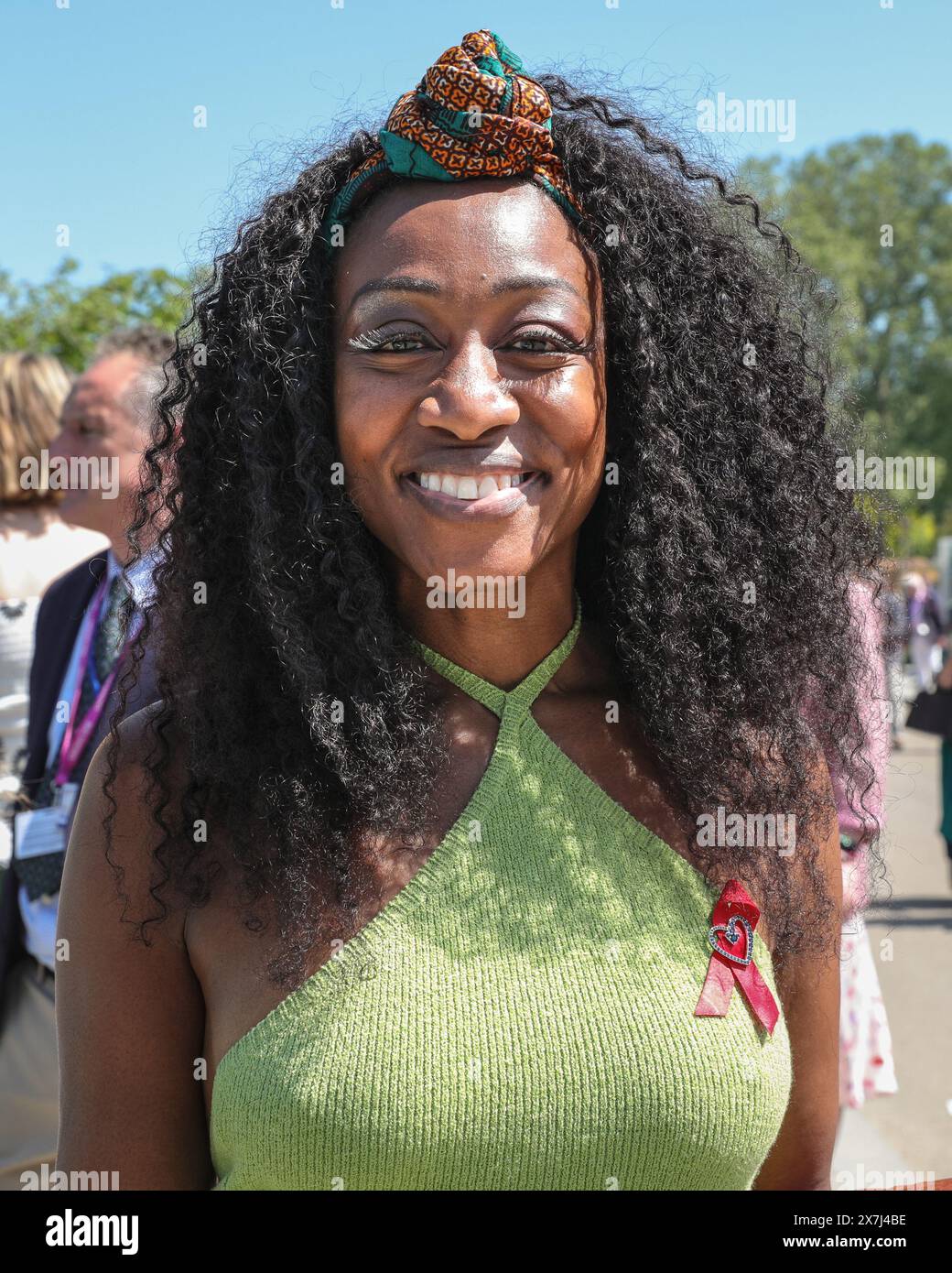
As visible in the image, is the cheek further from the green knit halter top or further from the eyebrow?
the green knit halter top

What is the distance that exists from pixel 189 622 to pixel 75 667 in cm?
144

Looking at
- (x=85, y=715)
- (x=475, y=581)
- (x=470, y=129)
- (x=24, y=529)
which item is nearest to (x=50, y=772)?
(x=85, y=715)

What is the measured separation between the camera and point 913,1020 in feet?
17.6

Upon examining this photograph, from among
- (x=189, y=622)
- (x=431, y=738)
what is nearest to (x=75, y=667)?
(x=189, y=622)

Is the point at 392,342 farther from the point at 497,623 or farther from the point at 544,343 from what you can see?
the point at 497,623

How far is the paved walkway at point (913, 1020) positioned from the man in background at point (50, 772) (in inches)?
69.0

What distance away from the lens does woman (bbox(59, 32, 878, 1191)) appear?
156 cm

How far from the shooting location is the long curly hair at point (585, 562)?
169 centimetres

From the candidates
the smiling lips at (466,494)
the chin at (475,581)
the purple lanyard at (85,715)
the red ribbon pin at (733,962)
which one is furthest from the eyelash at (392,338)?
the purple lanyard at (85,715)

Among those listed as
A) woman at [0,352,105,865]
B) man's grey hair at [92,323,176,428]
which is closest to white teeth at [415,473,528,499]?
man's grey hair at [92,323,176,428]

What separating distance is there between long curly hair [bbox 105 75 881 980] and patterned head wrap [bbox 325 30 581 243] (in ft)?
0.21

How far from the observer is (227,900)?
1647 mm

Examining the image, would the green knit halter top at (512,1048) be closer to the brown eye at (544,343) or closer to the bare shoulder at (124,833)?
the bare shoulder at (124,833)
